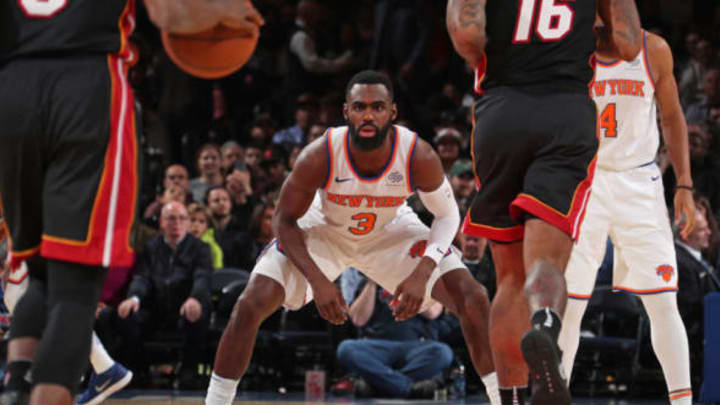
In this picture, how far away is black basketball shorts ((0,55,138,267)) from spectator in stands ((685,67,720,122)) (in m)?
9.11

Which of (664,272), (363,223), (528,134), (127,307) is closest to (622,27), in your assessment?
(528,134)

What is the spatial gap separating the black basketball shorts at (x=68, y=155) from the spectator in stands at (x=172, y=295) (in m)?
5.58

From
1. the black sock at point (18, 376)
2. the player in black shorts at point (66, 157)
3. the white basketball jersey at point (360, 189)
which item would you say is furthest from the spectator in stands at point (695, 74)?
the black sock at point (18, 376)

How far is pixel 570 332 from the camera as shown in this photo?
5.40m

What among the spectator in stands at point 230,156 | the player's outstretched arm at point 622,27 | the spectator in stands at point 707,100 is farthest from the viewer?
Answer: the spectator in stands at point 230,156

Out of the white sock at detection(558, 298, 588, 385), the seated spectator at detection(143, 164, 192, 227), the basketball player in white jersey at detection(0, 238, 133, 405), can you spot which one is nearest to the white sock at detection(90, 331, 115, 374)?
the basketball player in white jersey at detection(0, 238, 133, 405)

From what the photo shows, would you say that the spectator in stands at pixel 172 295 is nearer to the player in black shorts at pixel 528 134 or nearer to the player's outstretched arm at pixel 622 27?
the player in black shorts at pixel 528 134

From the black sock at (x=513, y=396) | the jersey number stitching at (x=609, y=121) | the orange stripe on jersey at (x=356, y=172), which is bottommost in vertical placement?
the black sock at (x=513, y=396)

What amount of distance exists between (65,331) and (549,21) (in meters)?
2.33

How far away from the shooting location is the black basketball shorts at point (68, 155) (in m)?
3.45

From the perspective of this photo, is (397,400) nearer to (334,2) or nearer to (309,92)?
(309,92)

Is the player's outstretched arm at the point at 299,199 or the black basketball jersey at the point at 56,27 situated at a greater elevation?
the black basketball jersey at the point at 56,27

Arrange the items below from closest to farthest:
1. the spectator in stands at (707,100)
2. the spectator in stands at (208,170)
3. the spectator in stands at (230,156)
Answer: the spectator in stands at (208,170) < the spectator in stands at (707,100) < the spectator in stands at (230,156)

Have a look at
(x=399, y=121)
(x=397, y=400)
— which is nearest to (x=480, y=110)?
(x=397, y=400)
